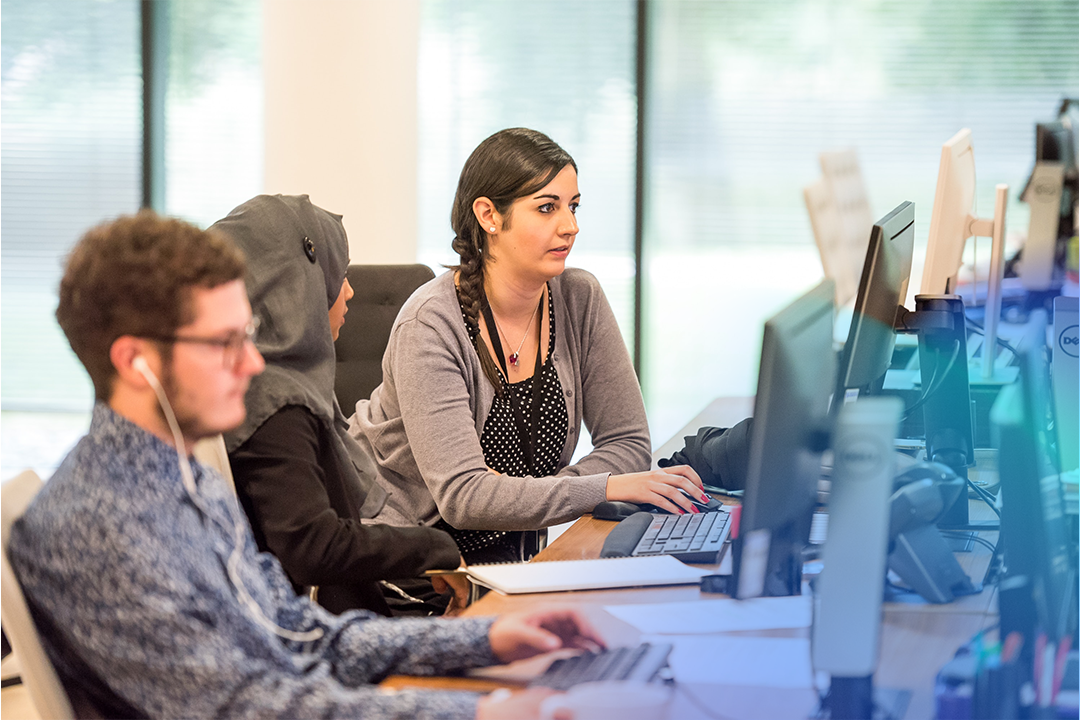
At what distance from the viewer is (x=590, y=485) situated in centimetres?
202

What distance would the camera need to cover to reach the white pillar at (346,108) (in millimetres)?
3734

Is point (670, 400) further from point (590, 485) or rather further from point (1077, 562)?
point (1077, 562)

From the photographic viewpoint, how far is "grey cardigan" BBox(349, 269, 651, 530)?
2012 millimetres

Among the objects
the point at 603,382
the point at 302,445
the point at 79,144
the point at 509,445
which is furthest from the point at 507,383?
the point at 79,144

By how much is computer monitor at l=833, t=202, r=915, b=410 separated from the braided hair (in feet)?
2.42

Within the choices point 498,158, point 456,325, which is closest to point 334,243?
point 456,325

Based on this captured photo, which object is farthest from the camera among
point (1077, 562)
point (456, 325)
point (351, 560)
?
point (456, 325)

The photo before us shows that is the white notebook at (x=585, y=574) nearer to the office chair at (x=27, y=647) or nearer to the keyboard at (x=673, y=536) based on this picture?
the keyboard at (x=673, y=536)

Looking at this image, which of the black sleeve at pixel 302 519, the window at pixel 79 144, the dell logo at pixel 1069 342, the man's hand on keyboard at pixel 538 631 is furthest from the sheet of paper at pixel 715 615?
the window at pixel 79 144

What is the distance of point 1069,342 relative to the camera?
1889mm

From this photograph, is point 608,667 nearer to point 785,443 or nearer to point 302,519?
point 785,443

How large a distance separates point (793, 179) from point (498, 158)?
8.40 feet

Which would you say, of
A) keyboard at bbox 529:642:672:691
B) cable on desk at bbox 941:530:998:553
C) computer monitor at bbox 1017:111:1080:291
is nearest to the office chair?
keyboard at bbox 529:642:672:691

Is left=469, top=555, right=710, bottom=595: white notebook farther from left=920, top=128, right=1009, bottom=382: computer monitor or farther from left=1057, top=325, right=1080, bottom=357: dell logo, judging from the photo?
left=920, top=128, right=1009, bottom=382: computer monitor
